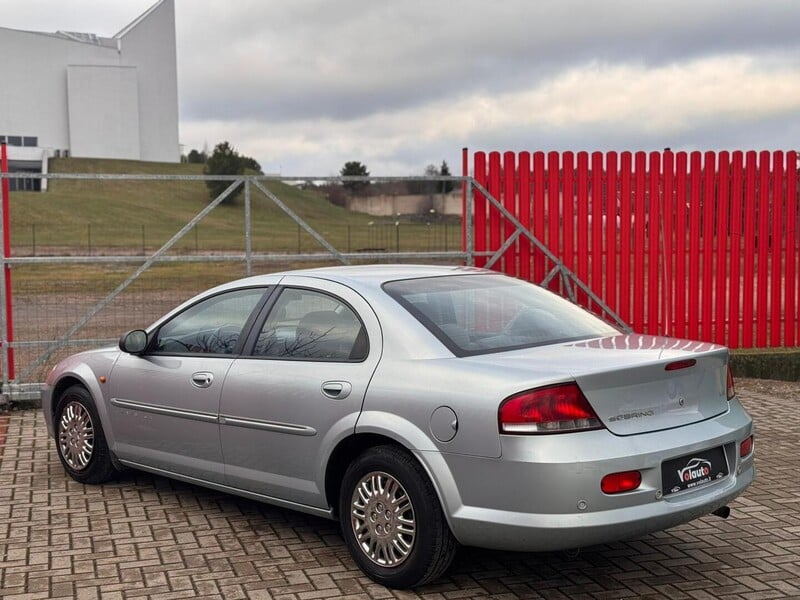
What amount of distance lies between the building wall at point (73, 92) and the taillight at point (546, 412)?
349 ft

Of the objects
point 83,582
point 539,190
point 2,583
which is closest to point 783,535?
point 83,582

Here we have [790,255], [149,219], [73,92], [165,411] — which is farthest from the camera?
[73,92]

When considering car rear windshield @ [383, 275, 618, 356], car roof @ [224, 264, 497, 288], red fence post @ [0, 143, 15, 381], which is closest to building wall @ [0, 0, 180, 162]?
red fence post @ [0, 143, 15, 381]

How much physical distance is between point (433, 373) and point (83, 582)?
6.62 ft

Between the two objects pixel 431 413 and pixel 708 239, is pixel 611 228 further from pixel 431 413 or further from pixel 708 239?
pixel 431 413

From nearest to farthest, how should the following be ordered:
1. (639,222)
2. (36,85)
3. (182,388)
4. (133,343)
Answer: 1. (182,388)
2. (133,343)
3. (639,222)
4. (36,85)

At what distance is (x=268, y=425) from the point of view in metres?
5.22

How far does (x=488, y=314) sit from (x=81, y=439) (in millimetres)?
3193

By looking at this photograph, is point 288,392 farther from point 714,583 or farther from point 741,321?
point 741,321

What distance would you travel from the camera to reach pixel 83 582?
484 centimetres

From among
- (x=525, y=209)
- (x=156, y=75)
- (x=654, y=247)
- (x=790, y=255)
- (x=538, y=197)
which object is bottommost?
(x=790, y=255)

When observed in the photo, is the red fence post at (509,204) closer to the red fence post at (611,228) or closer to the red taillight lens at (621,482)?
the red fence post at (611,228)

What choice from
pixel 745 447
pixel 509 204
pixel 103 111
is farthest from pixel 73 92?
pixel 745 447

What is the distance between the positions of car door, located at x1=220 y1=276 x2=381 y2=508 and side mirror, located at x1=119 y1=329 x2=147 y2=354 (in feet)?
2.83
